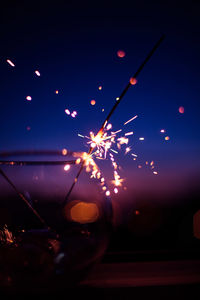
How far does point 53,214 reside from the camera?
0.46 meters

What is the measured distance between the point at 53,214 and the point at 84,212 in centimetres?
6

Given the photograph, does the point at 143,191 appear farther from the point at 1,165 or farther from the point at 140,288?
the point at 1,165

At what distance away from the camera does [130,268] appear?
712 millimetres

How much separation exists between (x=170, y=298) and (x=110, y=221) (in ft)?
0.60

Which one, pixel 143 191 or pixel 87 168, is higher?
pixel 87 168

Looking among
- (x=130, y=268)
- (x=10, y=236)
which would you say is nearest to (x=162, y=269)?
(x=130, y=268)

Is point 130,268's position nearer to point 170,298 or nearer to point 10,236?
point 170,298

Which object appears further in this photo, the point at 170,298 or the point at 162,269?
the point at 162,269

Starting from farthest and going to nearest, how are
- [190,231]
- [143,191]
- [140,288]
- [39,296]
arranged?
[143,191]
[190,231]
[140,288]
[39,296]

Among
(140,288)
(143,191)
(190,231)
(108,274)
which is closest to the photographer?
(140,288)

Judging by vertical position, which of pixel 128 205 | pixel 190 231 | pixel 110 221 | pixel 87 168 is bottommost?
pixel 190 231

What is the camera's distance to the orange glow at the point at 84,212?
1.46ft

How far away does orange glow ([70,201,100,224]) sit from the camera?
446 millimetres

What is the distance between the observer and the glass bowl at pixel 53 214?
43 centimetres
